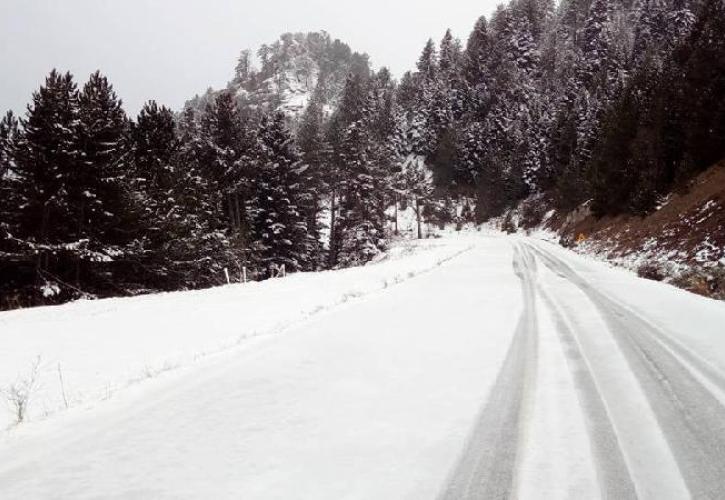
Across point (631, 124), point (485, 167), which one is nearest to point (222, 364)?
point (631, 124)

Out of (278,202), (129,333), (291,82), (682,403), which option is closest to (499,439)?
(682,403)

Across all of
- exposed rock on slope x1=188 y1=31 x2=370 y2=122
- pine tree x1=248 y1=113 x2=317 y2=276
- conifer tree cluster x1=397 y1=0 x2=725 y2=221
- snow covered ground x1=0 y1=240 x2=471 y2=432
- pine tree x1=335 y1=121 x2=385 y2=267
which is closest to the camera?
snow covered ground x1=0 y1=240 x2=471 y2=432

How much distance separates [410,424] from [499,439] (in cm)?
74

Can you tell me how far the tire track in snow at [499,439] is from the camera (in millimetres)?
3128

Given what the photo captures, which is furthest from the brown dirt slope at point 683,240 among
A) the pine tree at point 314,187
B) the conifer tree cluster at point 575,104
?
the pine tree at point 314,187

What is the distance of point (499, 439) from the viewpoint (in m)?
3.84

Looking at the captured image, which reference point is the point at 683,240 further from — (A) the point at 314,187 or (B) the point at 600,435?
(A) the point at 314,187

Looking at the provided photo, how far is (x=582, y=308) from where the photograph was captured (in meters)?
10.0

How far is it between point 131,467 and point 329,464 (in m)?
1.37

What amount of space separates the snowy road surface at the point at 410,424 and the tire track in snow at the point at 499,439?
2 centimetres

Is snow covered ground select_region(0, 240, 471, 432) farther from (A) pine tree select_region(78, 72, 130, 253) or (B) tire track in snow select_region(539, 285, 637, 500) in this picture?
(A) pine tree select_region(78, 72, 130, 253)

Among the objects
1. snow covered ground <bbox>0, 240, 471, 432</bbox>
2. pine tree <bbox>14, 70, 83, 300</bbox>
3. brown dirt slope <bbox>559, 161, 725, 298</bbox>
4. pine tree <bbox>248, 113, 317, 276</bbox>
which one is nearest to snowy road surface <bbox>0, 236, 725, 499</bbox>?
snow covered ground <bbox>0, 240, 471, 432</bbox>

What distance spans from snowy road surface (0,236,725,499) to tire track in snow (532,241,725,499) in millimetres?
18

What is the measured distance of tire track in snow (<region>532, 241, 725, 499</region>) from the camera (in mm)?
3314
